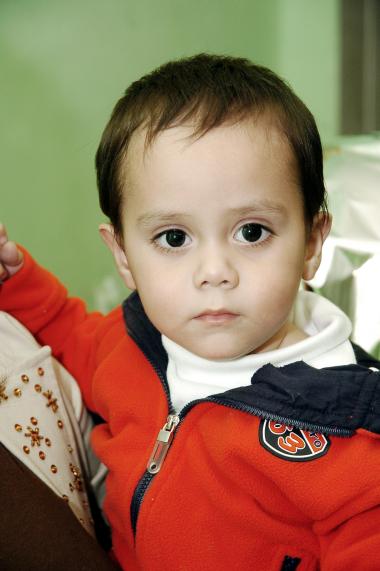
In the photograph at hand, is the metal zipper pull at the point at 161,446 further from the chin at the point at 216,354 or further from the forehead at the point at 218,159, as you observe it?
the forehead at the point at 218,159

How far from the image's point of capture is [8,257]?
2.78 ft

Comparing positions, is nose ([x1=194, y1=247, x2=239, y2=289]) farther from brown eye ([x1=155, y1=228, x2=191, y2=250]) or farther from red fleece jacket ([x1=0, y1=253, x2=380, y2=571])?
red fleece jacket ([x1=0, y1=253, x2=380, y2=571])

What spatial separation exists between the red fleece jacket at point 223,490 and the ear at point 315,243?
0.67 ft

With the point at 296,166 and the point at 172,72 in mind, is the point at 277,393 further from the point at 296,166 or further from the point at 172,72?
the point at 172,72

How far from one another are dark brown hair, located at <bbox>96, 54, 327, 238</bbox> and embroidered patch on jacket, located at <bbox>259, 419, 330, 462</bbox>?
0.80 feet

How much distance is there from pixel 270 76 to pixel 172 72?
0.39 feet

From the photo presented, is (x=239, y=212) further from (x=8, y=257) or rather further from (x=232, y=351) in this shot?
(x=8, y=257)

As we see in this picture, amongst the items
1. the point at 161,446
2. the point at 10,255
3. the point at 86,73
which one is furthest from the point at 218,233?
the point at 86,73

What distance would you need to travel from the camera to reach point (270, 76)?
0.71 m

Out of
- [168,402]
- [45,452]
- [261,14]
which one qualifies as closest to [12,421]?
[45,452]

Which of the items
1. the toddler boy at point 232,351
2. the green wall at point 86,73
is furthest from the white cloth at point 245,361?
the green wall at point 86,73

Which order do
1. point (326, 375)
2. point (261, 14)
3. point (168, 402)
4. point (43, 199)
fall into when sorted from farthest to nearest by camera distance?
point (261, 14) < point (43, 199) < point (168, 402) < point (326, 375)

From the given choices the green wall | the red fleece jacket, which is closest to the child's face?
the red fleece jacket

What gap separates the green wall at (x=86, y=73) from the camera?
1.31 meters
